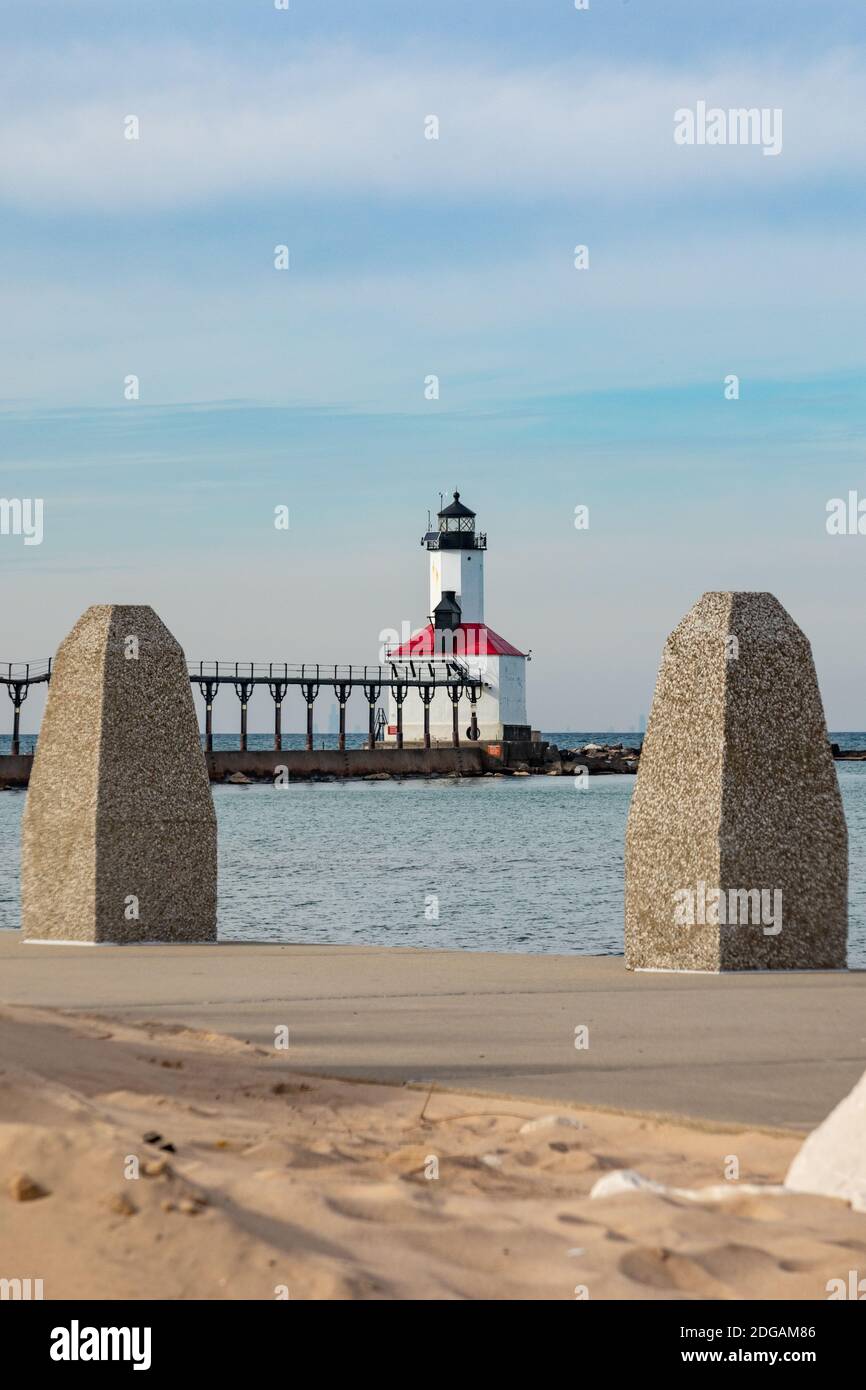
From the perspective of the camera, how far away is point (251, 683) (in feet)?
263

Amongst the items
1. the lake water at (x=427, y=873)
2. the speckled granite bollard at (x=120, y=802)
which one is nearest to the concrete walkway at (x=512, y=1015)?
the speckled granite bollard at (x=120, y=802)

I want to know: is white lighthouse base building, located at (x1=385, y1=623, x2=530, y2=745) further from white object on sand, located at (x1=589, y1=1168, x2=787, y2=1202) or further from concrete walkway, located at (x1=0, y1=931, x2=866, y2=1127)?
white object on sand, located at (x1=589, y1=1168, x2=787, y2=1202)

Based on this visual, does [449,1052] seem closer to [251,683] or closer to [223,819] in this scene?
[223,819]

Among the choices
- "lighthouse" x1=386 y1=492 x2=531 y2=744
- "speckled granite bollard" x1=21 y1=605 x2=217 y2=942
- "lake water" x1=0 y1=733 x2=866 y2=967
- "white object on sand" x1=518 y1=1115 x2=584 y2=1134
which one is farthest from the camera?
"lighthouse" x1=386 y1=492 x2=531 y2=744

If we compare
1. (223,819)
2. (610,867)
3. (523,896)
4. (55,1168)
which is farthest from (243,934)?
(223,819)

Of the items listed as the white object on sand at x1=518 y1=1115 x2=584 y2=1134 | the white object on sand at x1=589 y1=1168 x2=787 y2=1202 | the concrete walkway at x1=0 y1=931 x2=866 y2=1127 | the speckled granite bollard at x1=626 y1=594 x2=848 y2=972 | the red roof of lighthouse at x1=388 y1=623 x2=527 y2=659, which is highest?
the red roof of lighthouse at x1=388 y1=623 x2=527 y2=659

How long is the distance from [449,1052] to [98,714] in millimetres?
6973

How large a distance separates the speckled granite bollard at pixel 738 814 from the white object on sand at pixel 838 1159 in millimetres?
7017

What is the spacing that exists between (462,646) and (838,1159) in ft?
281

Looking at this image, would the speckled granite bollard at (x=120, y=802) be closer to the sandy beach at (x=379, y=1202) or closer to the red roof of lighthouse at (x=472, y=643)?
the sandy beach at (x=379, y=1202)

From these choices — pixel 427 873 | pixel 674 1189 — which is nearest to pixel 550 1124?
pixel 674 1189

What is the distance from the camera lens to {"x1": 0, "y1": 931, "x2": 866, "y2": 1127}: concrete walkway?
27.8 ft

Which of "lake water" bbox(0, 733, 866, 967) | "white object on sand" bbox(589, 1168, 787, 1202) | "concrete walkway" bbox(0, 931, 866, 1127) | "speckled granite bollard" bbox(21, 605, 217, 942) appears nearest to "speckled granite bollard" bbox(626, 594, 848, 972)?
"concrete walkway" bbox(0, 931, 866, 1127)

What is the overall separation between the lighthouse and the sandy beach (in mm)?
82975
